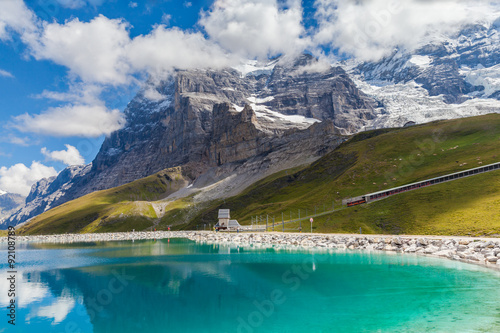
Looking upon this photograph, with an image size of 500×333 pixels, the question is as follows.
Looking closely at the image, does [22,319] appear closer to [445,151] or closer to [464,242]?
[464,242]

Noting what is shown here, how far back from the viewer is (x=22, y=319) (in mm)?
30141

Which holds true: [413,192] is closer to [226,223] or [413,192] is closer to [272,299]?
[226,223]

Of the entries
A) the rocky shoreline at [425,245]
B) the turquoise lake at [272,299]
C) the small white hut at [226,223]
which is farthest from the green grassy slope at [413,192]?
the turquoise lake at [272,299]

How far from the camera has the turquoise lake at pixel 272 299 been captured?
25141 mm

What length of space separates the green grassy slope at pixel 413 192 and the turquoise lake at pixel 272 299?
34.2 meters

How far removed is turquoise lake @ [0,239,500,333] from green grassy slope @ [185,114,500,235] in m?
34.2

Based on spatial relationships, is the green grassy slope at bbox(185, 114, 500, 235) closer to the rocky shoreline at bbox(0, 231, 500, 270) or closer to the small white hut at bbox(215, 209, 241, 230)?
the rocky shoreline at bbox(0, 231, 500, 270)

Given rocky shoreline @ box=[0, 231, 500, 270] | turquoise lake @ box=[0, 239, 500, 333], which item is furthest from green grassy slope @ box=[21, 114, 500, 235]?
turquoise lake @ box=[0, 239, 500, 333]

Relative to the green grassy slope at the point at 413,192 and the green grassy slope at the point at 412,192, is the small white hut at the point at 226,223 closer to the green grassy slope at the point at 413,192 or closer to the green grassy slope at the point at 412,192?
the green grassy slope at the point at 413,192

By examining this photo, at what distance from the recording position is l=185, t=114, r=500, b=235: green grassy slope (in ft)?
256

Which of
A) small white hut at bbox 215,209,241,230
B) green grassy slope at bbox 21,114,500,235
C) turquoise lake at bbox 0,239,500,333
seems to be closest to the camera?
turquoise lake at bbox 0,239,500,333

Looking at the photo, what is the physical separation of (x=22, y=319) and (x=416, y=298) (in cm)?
3662

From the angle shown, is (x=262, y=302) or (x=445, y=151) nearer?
(x=262, y=302)

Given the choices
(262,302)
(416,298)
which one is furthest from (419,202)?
(262,302)
